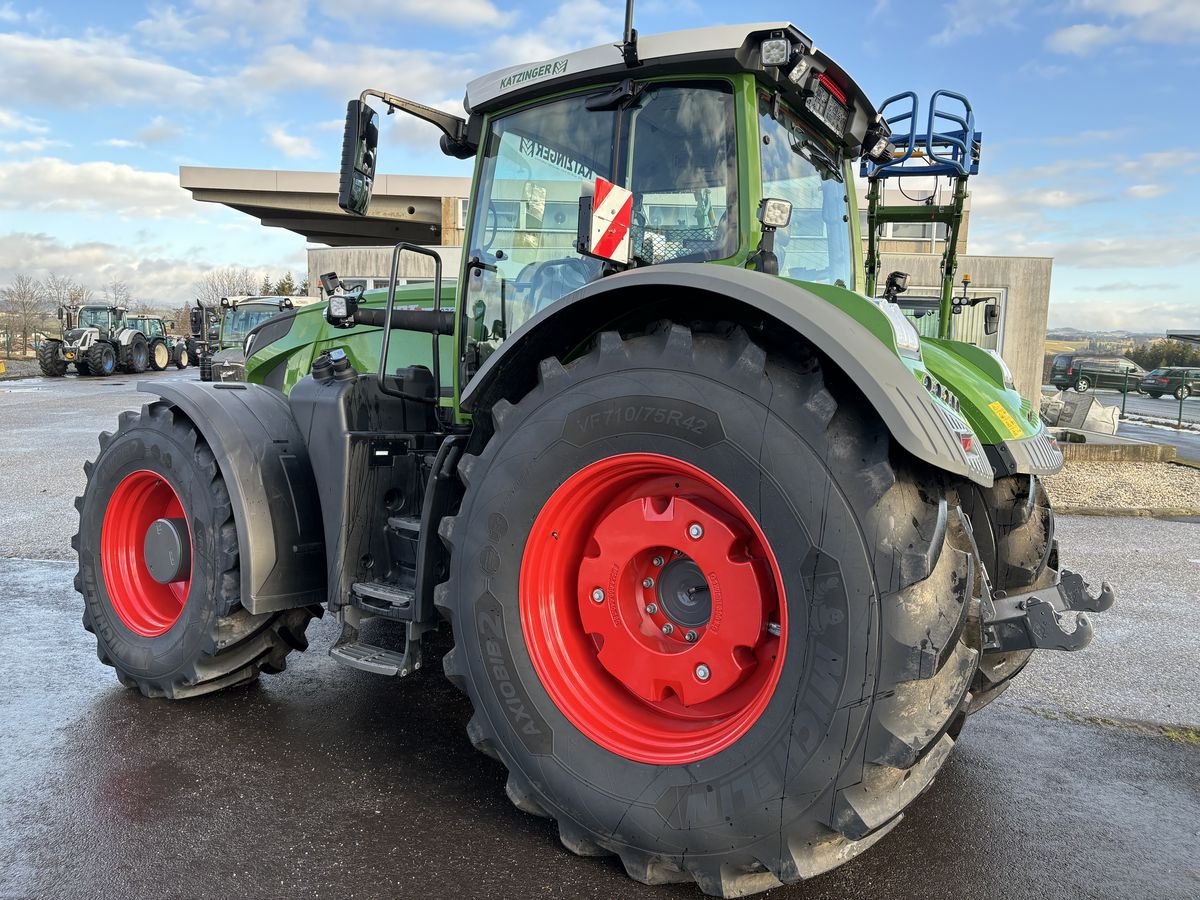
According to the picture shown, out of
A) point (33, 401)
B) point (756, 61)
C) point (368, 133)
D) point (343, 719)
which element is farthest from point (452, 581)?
point (33, 401)

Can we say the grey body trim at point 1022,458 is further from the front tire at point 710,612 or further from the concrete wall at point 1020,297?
the concrete wall at point 1020,297

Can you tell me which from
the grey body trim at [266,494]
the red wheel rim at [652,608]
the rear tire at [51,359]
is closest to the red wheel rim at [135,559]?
the grey body trim at [266,494]

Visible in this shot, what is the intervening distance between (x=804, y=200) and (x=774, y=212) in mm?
720

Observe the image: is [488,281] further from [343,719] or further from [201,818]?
[201,818]

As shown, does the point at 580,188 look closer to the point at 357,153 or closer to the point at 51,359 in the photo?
the point at 357,153

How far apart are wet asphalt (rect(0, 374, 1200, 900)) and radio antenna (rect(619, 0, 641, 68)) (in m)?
2.53

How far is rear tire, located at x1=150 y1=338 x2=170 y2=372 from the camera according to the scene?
123 feet

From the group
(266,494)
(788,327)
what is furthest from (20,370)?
(788,327)

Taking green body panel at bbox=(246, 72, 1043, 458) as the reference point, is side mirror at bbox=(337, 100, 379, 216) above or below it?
above

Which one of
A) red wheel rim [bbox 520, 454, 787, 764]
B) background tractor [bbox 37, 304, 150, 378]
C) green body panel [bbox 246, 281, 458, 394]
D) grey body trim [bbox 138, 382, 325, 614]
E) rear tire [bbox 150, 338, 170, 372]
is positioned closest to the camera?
red wheel rim [bbox 520, 454, 787, 764]

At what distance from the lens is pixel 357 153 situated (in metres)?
3.37

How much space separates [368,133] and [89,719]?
2.60m

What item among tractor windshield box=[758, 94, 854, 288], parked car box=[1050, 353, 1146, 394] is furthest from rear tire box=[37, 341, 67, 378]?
parked car box=[1050, 353, 1146, 394]

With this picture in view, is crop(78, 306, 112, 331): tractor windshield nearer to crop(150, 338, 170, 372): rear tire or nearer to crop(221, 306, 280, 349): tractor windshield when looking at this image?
crop(150, 338, 170, 372): rear tire
